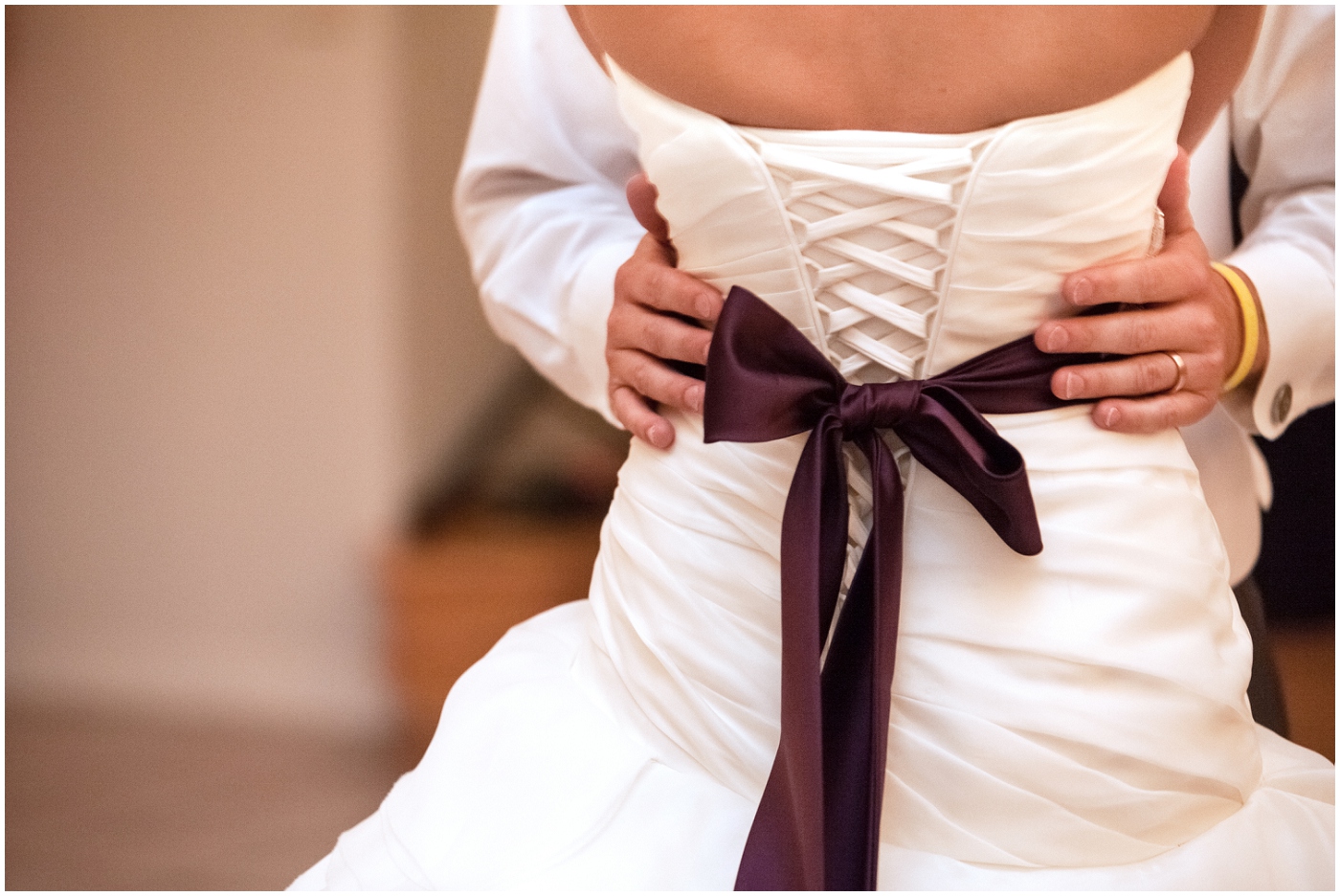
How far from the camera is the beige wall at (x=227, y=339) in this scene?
61.2 inches

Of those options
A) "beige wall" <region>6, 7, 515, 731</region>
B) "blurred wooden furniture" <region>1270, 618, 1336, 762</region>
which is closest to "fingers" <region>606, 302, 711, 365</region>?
"blurred wooden furniture" <region>1270, 618, 1336, 762</region>

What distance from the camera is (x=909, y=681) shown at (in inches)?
20.9

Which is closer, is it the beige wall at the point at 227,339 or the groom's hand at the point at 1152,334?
the groom's hand at the point at 1152,334

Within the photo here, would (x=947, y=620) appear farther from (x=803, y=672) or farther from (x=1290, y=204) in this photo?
(x=1290, y=204)

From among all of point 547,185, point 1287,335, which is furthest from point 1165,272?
point 547,185

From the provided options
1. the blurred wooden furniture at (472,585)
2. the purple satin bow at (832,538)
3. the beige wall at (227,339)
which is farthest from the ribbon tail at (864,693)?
the beige wall at (227,339)

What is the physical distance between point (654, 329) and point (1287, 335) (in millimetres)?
464

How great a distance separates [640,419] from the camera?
2.12 ft

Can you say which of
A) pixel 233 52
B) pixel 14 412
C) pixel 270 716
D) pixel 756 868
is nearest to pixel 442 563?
pixel 270 716

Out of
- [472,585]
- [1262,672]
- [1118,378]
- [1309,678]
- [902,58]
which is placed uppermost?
[902,58]

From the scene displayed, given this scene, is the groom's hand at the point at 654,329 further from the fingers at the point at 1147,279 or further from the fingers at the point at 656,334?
the fingers at the point at 1147,279

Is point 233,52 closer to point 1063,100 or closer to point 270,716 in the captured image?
point 270,716

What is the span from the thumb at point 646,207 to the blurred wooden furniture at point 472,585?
810 mm

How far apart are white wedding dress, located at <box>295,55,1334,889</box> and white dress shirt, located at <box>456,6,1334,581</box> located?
0.27 m
